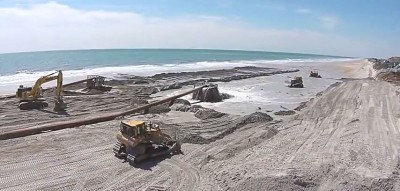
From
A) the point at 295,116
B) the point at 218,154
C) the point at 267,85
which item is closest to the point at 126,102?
the point at 295,116

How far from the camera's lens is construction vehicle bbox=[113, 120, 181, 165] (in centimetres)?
1470

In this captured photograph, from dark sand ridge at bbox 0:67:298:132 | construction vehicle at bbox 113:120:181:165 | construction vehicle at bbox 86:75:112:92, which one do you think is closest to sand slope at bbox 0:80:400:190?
construction vehicle at bbox 113:120:181:165

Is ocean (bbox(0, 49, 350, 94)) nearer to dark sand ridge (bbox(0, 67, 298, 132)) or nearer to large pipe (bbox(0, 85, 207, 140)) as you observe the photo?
dark sand ridge (bbox(0, 67, 298, 132))

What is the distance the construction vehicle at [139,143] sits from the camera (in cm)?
1470

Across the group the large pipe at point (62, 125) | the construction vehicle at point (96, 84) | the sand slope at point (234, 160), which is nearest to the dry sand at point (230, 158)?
the sand slope at point (234, 160)

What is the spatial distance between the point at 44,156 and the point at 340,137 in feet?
43.8

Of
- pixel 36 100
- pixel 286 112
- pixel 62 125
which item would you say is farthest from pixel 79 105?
pixel 286 112

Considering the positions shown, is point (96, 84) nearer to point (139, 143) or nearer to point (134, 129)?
point (134, 129)

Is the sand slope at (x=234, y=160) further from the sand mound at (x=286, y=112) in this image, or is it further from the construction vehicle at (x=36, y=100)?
the construction vehicle at (x=36, y=100)

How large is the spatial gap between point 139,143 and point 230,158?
Result: 11.9ft

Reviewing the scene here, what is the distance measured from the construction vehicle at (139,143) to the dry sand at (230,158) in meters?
0.36

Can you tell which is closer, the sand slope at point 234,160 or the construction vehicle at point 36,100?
the sand slope at point 234,160

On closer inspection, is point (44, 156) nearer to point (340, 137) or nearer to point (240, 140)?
point (240, 140)

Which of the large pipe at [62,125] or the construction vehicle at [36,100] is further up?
the construction vehicle at [36,100]
